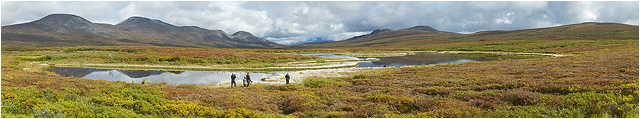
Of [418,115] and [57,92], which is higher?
[57,92]

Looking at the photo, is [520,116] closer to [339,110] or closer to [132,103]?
[339,110]

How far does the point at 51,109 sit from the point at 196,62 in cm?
5027

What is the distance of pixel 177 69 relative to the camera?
48.9 meters

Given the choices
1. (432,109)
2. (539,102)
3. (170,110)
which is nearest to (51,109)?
(170,110)

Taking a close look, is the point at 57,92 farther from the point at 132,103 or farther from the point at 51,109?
the point at 132,103

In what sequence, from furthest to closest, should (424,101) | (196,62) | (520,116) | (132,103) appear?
(196,62), (424,101), (132,103), (520,116)

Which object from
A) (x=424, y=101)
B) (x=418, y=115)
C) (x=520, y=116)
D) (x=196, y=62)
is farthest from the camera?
(x=196, y=62)

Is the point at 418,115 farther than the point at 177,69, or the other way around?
the point at 177,69

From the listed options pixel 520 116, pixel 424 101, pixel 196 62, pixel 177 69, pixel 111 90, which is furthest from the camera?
pixel 196 62

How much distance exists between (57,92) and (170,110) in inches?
289

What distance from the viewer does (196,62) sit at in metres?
61.6

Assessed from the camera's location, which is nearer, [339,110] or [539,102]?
[539,102]

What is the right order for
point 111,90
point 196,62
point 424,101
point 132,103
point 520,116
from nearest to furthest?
point 520,116
point 132,103
point 424,101
point 111,90
point 196,62

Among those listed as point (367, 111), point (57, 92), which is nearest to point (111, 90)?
point (57, 92)
